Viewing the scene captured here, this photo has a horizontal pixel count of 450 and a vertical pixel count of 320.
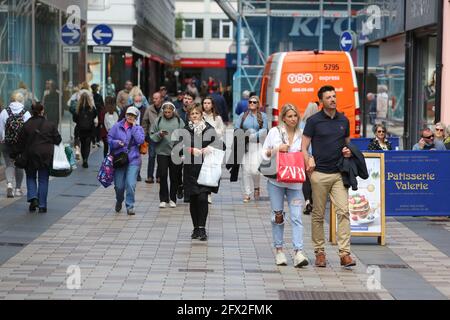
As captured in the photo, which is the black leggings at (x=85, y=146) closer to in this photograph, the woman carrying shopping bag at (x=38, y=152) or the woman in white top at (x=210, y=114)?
the woman in white top at (x=210, y=114)

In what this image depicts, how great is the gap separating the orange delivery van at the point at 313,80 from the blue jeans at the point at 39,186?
8.31 metres

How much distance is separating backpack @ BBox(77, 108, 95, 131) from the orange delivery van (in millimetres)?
3825

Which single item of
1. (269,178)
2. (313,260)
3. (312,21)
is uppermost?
(312,21)

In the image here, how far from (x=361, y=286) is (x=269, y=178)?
181 cm

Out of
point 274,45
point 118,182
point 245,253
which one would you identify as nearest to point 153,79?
point 274,45

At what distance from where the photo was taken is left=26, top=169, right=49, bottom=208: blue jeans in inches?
653

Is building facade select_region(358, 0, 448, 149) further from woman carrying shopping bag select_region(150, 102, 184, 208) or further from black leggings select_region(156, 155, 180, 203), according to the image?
black leggings select_region(156, 155, 180, 203)

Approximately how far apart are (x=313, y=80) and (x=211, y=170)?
10689 millimetres

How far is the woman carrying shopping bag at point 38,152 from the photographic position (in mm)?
16547

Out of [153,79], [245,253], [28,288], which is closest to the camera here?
[28,288]

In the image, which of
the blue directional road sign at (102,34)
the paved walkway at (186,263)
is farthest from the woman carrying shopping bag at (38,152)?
the blue directional road sign at (102,34)

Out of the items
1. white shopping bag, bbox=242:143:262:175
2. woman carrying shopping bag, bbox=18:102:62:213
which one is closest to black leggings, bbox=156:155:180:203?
white shopping bag, bbox=242:143:262:175

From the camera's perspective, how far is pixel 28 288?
405 inches

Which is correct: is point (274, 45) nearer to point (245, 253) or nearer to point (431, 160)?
point (431, 160)
